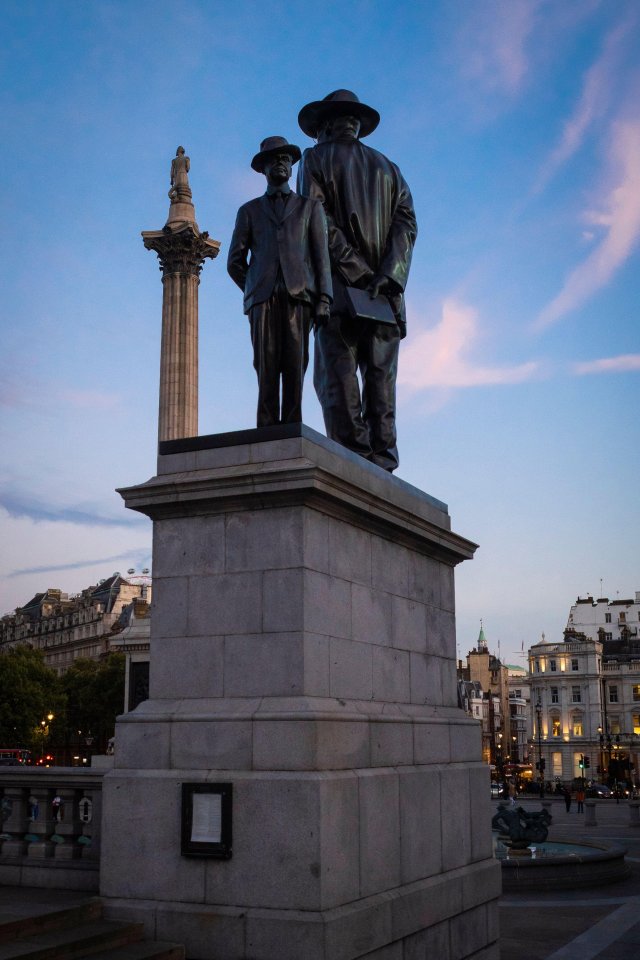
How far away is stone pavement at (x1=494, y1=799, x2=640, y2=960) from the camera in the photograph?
41.3 feet

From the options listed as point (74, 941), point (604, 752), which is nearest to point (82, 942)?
point (74, 941)

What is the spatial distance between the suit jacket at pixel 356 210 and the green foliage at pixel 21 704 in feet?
275

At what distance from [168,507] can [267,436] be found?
1.09 m

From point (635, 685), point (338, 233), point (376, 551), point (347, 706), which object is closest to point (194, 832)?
point (347, 706)

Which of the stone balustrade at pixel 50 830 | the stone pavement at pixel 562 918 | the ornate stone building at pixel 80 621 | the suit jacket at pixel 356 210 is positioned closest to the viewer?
the stone pavement at pixel 562 918

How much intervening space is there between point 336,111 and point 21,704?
8519 centimetres

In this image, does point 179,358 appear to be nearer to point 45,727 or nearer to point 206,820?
point 45,727

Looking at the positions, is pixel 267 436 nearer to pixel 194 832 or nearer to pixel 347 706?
pixel 347 706

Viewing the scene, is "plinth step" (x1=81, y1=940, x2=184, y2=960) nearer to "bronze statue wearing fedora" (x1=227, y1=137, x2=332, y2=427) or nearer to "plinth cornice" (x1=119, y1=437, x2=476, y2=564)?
"plinth cornice" (x1=119, y1=437, x2=476, y2=564)

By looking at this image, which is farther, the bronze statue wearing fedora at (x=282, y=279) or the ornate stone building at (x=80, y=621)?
the ornate stone building at (x=80, y=621)

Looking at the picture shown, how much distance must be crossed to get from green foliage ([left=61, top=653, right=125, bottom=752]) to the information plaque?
288 feet

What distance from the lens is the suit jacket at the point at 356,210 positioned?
1185cm

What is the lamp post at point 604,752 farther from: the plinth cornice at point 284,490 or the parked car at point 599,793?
the plinth cornice at point 284,490

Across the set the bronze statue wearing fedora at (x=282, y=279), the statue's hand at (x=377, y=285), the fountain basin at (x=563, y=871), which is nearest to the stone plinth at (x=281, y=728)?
the bronze statue wearing fedora at (x=282, y=279)
